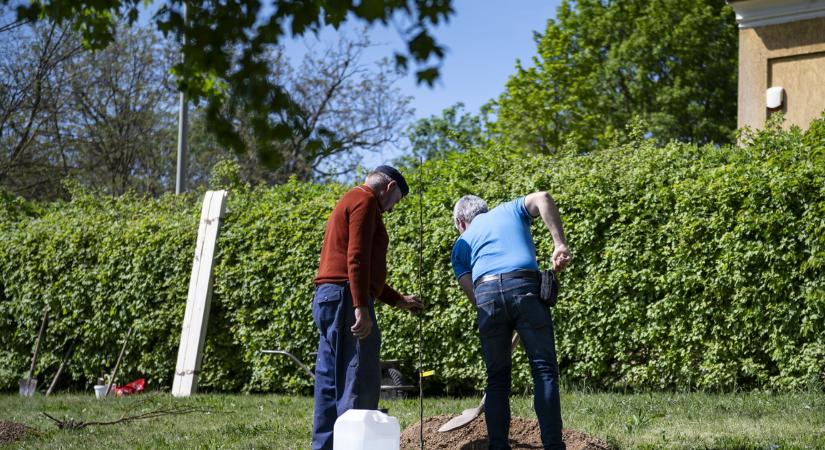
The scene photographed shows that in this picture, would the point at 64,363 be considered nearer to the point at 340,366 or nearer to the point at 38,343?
the point at 38,343

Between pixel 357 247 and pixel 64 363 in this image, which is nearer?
pixel 357 247

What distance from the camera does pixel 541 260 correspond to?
8711mm

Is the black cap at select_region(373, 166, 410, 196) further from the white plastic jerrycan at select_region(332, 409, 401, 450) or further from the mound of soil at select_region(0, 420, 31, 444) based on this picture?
the mound of soil at select_region(0, 420, 31, 444)

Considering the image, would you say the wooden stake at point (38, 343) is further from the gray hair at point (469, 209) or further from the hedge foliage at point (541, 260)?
the gray hair at point (469, 209)

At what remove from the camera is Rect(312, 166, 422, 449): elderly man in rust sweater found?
5.02 m

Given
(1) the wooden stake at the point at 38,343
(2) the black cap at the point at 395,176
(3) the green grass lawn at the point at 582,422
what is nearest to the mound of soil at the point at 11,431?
(3) the green grass lawn at the point at 582,422

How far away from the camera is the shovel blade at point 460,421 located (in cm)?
589

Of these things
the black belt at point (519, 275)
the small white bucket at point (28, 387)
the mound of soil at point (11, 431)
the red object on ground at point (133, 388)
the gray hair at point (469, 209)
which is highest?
the gray hair at point (469, 209)

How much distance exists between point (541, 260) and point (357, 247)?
402 cm

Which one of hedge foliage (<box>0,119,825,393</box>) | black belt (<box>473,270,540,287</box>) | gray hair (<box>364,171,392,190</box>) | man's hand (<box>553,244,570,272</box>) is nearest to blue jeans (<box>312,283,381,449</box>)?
gray hair (<box>364,171,392,190</box>)

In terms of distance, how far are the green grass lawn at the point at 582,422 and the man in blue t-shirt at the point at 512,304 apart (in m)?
1.07

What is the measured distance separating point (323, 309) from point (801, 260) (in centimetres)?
445

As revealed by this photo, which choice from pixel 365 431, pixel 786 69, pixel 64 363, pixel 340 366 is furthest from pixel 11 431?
Answer: pixel 786 69

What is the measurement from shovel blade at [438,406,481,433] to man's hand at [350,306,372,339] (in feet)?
4.06
